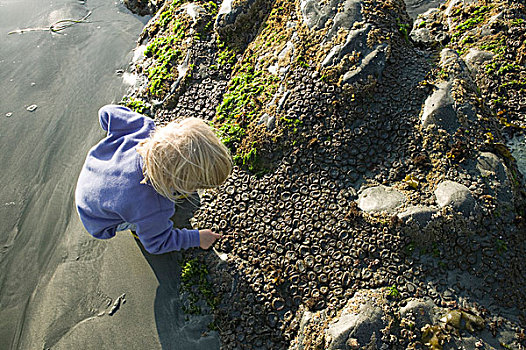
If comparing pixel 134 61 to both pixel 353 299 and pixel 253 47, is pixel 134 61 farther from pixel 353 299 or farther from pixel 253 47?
pixel 353 299

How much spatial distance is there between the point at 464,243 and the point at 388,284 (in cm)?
67

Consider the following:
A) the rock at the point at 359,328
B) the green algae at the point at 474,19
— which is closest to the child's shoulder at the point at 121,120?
the rock at the point at 359,328

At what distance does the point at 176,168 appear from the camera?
2498mm

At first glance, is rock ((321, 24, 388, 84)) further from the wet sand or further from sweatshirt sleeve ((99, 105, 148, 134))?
the wet sand

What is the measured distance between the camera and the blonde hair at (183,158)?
2.49m

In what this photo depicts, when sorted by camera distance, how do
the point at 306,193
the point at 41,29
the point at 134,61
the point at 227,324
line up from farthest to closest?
the point at 41,29
the point at 134,61
the point at 306,193
the point at 227,324

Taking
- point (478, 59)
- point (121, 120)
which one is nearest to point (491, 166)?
point (478, 59)

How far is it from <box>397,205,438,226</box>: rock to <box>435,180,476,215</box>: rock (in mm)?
105

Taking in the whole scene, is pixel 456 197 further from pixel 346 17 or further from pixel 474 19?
pixel 474 19

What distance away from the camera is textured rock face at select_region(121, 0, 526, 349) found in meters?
2.99

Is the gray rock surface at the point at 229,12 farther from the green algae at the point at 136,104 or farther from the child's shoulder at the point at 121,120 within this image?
the child's shoulder at the point at 121,120

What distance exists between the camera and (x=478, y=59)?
13.7ft

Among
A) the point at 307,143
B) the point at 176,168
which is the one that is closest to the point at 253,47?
the point at 307,143

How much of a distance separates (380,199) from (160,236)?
1.79 meters
